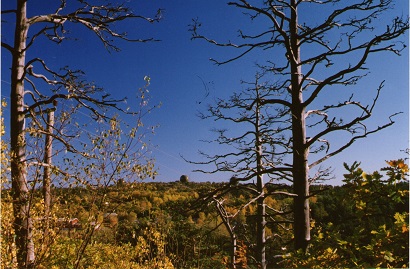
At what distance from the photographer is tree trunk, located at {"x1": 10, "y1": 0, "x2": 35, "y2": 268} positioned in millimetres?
5547

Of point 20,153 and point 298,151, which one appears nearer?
point 298,151

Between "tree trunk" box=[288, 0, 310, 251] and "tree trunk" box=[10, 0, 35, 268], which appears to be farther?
"tree trunk" box=[10, 0, 35, 268]

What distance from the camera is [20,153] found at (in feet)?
19.9

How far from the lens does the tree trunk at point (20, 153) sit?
18.2 ft

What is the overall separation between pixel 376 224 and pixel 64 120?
515 cm

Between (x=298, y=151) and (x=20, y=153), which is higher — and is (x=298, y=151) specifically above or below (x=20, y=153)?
below

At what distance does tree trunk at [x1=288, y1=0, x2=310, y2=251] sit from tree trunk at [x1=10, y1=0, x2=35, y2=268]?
12.7ft

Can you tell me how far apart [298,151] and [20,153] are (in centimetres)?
468

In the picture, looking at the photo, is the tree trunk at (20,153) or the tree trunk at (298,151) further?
the tree trunk at (20,153)

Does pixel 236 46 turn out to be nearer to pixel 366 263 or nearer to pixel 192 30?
pixel 192 30

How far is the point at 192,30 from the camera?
4918 millimetres

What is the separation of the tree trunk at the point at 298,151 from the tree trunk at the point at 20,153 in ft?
12.7

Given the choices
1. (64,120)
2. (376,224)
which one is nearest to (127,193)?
(64,120)

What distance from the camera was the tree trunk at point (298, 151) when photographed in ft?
13.5
